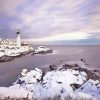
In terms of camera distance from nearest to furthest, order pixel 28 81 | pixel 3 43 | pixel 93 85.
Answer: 1. pixel 93 85
2. pixel 28 81
3. pixel 3 43

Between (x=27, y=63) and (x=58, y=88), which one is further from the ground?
(x=58, y=88)

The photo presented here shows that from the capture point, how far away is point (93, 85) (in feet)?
25.0

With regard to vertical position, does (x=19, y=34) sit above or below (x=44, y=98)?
above

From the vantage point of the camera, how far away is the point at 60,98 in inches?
222

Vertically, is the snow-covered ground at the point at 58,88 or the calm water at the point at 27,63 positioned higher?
the snow-covered ground at the point at 58,88

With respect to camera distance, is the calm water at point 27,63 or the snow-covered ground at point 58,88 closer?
the snow-covered ground at point 58,88

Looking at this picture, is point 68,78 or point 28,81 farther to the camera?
point 28,81

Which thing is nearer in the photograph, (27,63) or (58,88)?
(58,88)

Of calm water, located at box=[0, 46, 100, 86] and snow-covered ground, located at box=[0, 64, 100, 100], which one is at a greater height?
snow-covered ground, located at box=[0, 64, 100, 100]

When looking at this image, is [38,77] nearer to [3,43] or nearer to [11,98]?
[11,98]

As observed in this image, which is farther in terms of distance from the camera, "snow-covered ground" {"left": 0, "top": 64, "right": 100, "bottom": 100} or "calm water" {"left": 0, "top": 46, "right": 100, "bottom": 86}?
"calm water" {"left": 0, "top": 46, "right": 100, "bottom": 86}

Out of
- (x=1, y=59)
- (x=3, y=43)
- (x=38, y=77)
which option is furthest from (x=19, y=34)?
(x=38, y=77)

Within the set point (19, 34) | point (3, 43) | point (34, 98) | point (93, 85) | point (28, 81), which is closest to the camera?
point (34, 98)

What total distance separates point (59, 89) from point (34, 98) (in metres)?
1.58
